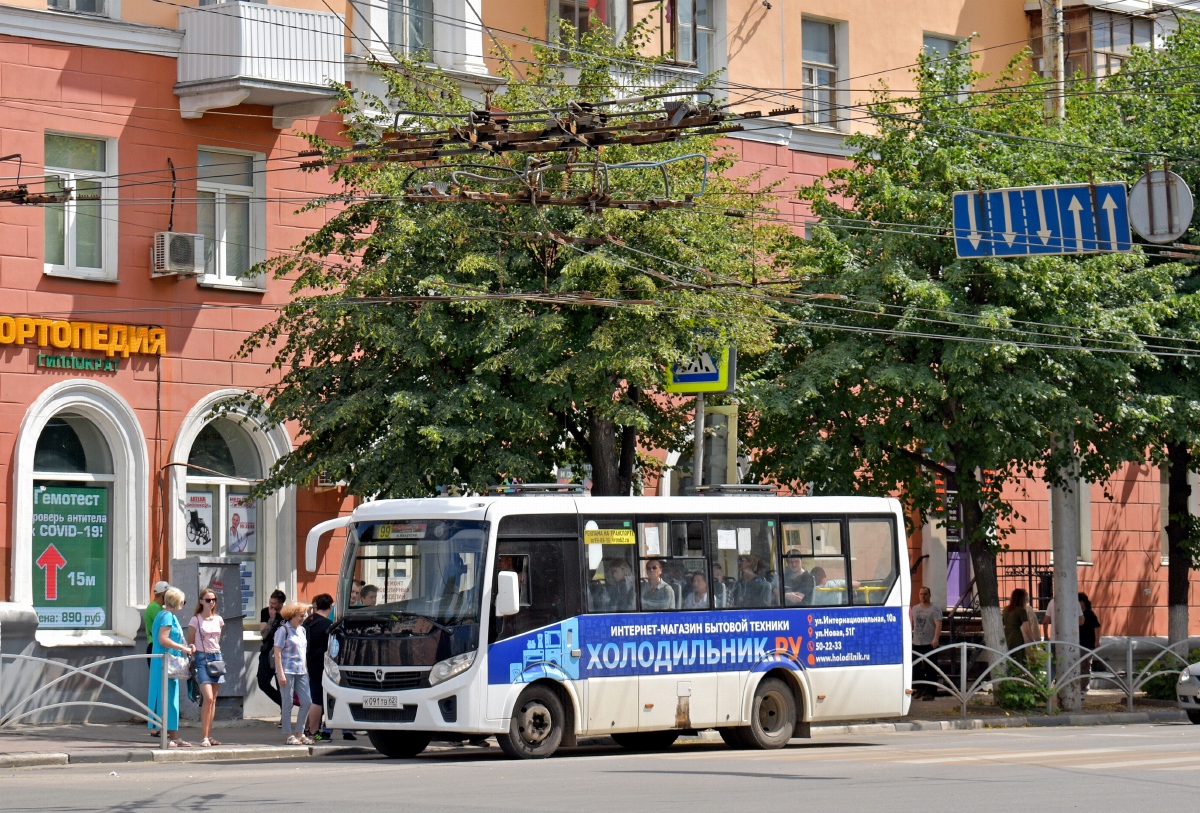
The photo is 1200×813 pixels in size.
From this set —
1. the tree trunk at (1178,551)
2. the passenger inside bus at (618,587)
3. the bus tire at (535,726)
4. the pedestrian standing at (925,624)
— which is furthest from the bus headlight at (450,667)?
the tree trunk at (1178,551)

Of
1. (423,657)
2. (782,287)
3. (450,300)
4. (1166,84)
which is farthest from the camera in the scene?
(1166,84)

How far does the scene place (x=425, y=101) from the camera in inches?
850

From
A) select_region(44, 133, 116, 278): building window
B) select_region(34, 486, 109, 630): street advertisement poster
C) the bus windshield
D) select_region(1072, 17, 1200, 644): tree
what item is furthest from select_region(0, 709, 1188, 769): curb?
select_region(44, 133, 116, 278): building window

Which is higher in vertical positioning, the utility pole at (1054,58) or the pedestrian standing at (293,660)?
the utility pole at (1054,58)

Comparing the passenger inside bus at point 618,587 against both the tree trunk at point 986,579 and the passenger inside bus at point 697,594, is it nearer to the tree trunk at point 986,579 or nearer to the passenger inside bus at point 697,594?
the passenger inside bus at point 697,594

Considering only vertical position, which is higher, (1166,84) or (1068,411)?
(1166,84)

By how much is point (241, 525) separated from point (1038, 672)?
11.2m

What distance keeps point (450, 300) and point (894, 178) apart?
7.71 metres

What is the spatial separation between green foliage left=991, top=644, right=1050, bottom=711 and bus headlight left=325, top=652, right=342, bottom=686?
10.7m

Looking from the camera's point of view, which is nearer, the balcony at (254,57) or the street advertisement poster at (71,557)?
the street advertisement poster at (71,557)

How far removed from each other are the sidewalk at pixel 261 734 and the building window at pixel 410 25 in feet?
32.2

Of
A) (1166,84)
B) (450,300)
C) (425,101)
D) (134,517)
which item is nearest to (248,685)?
(134,517)

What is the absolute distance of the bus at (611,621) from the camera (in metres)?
17.8

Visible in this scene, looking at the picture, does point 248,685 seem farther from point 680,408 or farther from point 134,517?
point 680,408
